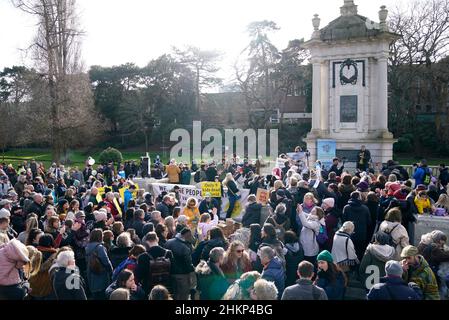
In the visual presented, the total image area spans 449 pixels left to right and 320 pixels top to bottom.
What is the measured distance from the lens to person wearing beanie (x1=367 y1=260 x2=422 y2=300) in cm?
558

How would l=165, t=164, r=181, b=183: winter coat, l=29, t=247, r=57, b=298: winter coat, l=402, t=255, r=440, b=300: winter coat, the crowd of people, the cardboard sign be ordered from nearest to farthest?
the crowd of people
l=402, t=255, r=440, b=300: winter coat
l=29, t=247, r=57, b=298: winter coat
the cardboard sign
l=165, t=164, r=181, b=183: winter coat

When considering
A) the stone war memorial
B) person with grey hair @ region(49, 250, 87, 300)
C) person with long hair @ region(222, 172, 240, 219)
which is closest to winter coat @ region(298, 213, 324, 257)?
person with grey hair @ region(49, 250, 87, 300)

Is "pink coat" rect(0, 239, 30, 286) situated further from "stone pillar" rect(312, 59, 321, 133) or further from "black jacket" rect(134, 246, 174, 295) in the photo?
"stone pillar" rect(312, 59, 321, 133)

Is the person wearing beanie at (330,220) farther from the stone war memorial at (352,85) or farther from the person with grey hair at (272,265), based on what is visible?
the stone war memorial at (352,85)

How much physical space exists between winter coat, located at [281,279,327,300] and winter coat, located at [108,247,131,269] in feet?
10.2

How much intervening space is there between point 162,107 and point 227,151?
18.1m

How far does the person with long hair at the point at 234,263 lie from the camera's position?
6.99 m

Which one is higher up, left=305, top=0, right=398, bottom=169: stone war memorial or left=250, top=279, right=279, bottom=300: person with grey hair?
left=305, top=0, right=398, bottom=169: stone war memorial

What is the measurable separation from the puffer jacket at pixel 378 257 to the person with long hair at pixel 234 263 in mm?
1882

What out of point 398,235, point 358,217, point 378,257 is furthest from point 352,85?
point 378,257

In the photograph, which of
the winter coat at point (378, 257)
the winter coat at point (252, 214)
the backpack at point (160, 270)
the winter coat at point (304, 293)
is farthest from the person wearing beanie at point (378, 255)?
the winter coat at point (252, 214)

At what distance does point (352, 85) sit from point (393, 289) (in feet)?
69.2

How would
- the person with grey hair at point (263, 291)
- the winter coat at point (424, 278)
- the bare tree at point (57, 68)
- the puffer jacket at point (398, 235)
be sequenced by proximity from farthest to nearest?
the bare tree at point (57, 68) < the puffer jacket at point (398, 235) < the winter coat at point (424, 278) < the person with grey hair at point (263, 291)
